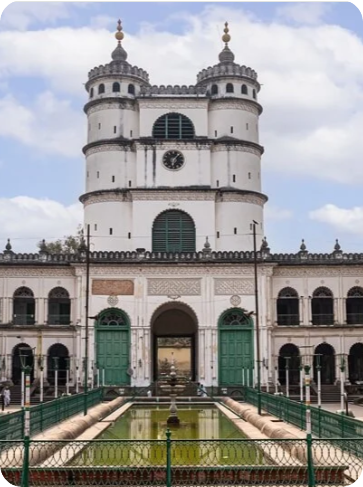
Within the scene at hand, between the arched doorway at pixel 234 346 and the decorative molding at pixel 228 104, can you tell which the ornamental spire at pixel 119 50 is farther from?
the arched doorway at pixel 234 346

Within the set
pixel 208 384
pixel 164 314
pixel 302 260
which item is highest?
A: pixel 302 260

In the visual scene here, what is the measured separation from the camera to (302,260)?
43594mm

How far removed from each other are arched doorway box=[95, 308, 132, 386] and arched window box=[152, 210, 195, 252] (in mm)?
5628

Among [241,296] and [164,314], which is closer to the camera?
[241,296]

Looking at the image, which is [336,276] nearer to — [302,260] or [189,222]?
[302,260]

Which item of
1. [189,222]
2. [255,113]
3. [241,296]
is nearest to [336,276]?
[241,296]

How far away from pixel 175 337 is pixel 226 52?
19.8 metres

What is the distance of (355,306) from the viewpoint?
44.8 meters

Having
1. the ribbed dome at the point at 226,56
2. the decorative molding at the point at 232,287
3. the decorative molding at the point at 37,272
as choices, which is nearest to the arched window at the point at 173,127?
the ribbed dome at the point at 226,56

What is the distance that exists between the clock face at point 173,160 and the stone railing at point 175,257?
639 centimetres

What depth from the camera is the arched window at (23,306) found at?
1699 inches

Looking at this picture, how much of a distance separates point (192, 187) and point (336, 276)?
1028cm

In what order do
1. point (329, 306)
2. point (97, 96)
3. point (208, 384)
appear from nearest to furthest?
1. point (208, 384)
2. point (329, 306)
3. point (97, 96)

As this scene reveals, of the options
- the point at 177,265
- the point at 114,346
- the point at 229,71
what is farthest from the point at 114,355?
→ the point at 229,71
